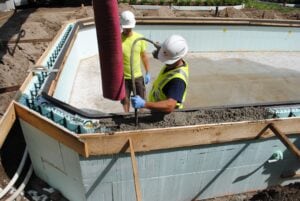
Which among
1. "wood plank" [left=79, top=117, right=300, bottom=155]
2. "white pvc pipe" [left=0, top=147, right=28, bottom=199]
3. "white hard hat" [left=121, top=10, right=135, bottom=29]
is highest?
"white hard hat" [left=121, top=10, right=135, bottom=29]

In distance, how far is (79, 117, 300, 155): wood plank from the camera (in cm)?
317

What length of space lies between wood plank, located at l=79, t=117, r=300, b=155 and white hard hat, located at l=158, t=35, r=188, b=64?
81cm

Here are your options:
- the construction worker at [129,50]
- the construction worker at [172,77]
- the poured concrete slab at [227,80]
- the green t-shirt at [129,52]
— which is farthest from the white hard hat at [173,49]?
the poured concrete slab at [227,80]

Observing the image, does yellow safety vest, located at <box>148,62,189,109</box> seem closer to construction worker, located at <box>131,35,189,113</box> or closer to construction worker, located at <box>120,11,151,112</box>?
construction worker, located at <box>131,35,189,113</box>

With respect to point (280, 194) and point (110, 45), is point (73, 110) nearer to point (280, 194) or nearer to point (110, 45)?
point (110, 45)

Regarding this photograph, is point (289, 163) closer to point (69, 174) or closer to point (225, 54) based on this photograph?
point (69, 174)

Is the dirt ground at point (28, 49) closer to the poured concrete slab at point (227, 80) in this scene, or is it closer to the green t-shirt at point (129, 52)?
the poured concrete slab at point (227, 80)

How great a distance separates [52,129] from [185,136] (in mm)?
1571

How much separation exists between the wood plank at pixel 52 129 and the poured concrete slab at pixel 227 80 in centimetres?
239

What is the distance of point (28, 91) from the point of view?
399 centimetres

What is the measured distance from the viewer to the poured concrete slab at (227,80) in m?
6.46

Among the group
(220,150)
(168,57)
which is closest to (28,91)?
(168,57)

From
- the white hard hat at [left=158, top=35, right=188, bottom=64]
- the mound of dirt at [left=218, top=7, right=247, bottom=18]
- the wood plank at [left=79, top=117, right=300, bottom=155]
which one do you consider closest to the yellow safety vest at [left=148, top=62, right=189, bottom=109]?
the white hard hat at [left=158, top=35, right=188, bottom=64]

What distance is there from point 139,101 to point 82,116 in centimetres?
77
